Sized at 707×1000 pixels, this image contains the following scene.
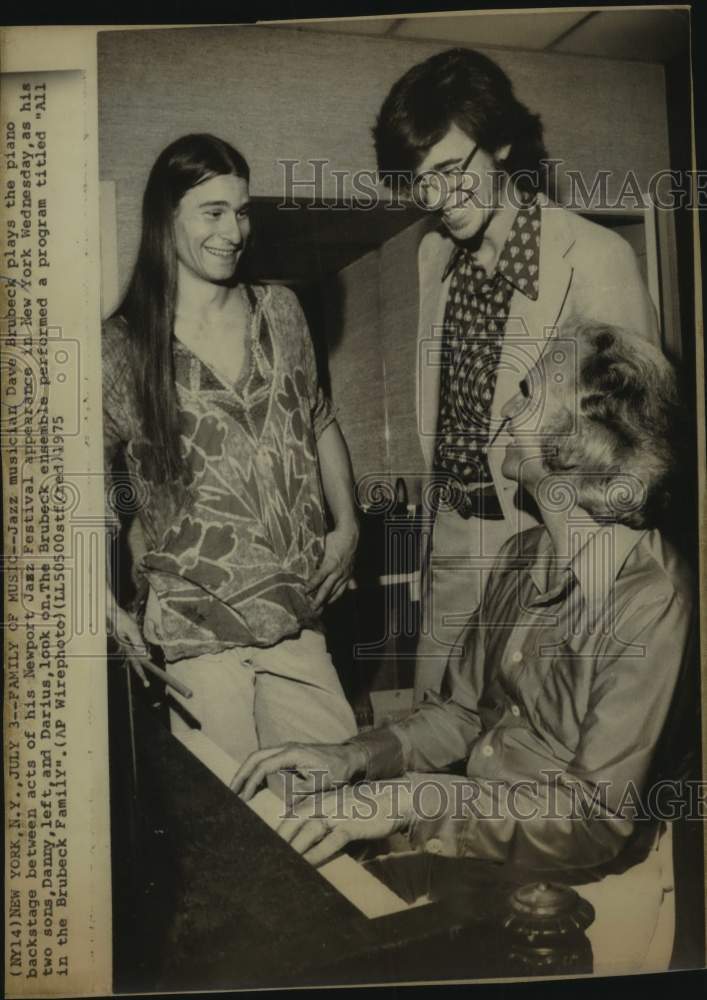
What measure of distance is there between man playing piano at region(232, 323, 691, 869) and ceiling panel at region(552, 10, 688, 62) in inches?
29.3

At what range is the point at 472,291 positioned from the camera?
2.34 metres

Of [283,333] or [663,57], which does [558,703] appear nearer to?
[283,333]

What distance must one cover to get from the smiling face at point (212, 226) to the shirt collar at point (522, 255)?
54 centimetres

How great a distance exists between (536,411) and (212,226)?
944 mm

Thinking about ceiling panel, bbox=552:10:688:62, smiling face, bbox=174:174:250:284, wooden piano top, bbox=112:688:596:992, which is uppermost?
ceiling panel, bbox=552:10:688:62

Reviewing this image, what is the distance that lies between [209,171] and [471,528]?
1.12 m

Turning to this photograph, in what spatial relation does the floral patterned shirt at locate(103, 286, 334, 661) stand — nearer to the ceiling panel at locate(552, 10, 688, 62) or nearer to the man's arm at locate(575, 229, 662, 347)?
the man's arm at locate(575, 229, 662, 347)

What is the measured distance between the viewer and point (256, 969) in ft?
7.46

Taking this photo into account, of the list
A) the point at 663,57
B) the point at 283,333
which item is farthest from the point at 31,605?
the point at 663,57

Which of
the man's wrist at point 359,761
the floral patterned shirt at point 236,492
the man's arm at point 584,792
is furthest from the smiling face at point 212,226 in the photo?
the man's arm at point 584,792

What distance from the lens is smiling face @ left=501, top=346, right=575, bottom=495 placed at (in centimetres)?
231

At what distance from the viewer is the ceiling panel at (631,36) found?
7.80 feet

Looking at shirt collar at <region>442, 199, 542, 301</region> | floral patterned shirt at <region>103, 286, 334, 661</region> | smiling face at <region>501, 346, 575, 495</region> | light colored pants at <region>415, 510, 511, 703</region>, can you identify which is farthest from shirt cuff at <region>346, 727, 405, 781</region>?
shirt collar at <region>442, 199, 542, 301</region>

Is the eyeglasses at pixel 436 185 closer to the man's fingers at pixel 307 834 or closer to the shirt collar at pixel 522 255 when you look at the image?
the shirt collar at pixel 522 255
